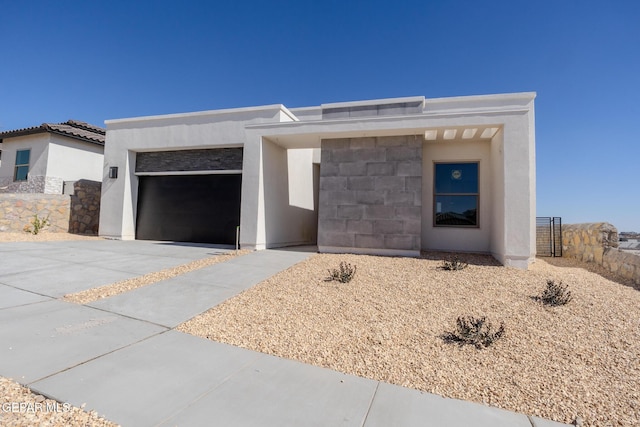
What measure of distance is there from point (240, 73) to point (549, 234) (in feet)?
48.3

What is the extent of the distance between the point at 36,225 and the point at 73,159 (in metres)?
4.97

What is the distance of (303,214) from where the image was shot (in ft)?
44.4

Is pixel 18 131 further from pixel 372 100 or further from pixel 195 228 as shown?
pixel 372 100

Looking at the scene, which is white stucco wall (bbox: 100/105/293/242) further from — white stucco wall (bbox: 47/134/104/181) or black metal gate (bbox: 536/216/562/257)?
black metal gate (bbox: 536/216/562/257)

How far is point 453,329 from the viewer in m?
3.89

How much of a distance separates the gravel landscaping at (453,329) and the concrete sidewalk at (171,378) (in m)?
0.25

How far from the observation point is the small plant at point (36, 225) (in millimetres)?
11859

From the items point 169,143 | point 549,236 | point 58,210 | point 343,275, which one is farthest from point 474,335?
point 58,210

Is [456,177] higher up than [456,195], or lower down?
higher up

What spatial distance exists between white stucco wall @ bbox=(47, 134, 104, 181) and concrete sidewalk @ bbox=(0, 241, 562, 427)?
13166 mm

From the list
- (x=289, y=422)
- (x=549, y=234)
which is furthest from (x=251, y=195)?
(x=549, y=234)

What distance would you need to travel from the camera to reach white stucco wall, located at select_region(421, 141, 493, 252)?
368 inches

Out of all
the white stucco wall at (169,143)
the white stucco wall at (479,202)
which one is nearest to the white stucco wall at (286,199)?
the white stucco wall at (169,143)

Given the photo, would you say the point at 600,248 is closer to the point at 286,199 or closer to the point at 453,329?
the point at 453,329
